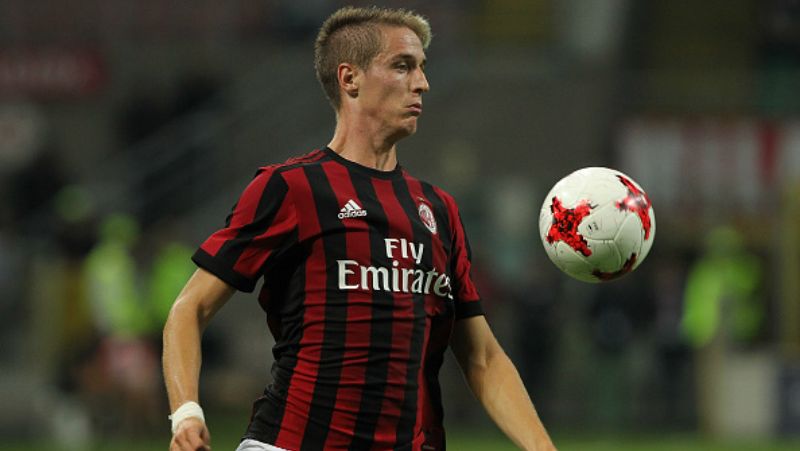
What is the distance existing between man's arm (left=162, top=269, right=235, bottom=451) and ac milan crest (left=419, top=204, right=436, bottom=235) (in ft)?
2.08

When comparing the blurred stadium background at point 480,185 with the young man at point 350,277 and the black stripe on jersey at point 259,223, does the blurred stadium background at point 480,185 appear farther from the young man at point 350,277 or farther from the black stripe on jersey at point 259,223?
the black stripe on jersey at point 259,223

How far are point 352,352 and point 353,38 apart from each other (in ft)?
3.17

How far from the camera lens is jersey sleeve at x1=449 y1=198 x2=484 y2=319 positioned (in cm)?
488

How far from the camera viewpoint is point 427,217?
A: 4.73 metres

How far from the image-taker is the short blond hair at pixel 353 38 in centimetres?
471

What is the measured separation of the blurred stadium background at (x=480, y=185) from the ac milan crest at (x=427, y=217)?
8821 millimetres

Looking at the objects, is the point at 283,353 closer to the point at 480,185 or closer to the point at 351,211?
the point at 351,211

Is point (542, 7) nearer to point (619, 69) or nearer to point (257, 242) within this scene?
point (619, 69)

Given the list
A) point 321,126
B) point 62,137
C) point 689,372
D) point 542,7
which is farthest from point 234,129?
point 689,372

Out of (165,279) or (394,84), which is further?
(165,279)

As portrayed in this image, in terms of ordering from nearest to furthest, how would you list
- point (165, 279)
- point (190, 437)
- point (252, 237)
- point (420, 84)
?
point (190, 437) → point (252, 237) → point (420, 84) → point (165, 279)

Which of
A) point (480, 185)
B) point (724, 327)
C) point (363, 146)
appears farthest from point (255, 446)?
point (480, 185)

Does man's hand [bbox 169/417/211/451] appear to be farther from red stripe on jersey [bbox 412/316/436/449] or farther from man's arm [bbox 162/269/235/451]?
red stripe on jersey [bbox 412/316/436/449]

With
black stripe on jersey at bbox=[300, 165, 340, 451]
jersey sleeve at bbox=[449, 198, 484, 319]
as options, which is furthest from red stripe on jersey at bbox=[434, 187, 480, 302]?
black stripe on jersey at bbox=[300, 165, 340, 451]
